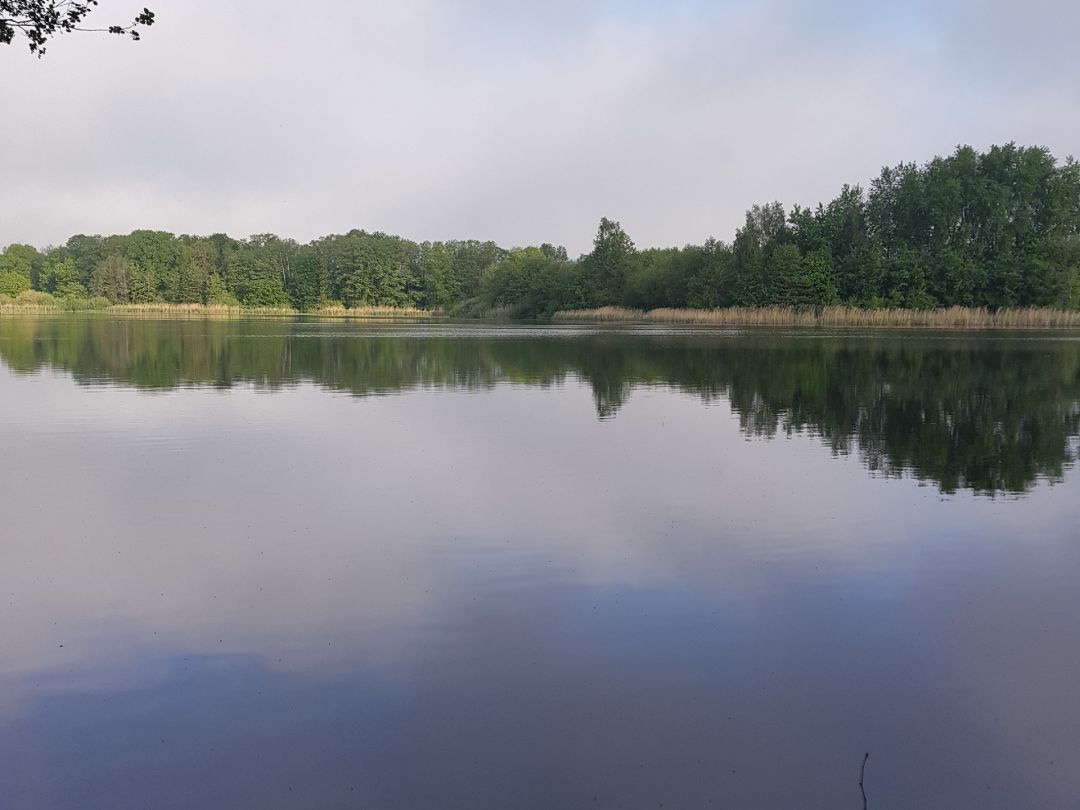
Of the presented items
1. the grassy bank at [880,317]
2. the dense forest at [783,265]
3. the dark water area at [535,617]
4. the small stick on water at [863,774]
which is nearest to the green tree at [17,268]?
the dense forest at [783,265]

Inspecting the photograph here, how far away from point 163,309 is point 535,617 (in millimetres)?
102447

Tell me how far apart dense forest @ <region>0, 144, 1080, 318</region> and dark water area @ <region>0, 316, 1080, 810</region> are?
55639 millimetres

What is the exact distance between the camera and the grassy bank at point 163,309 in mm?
89688

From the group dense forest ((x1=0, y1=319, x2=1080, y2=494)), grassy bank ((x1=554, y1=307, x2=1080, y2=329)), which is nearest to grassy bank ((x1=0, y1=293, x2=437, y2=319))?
grassy bank ((x1=554, y1=307, x2=1080, y2=329))

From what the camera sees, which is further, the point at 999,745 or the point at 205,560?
the point at 205,560

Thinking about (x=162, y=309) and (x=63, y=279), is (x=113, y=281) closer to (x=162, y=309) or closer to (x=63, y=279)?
(x=162, y=309)

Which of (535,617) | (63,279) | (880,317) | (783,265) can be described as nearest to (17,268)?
(63,279)

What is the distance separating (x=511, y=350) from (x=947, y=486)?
26.1m

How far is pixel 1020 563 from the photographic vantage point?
7.53 m

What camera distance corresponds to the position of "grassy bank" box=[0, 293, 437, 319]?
89688mm

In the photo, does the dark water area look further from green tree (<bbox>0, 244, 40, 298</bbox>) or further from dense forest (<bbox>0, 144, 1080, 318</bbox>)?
green tree (<bbox>0, 244, 40, 298</bbox>)

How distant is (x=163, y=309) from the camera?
9756 cm

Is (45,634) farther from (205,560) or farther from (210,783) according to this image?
(210,783)

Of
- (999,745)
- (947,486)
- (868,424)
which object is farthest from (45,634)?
(868,424)
